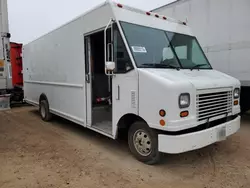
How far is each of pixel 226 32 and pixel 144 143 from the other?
4.35 m

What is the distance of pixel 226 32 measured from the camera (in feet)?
19.8

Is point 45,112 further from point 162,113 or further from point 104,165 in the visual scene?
point 162,113

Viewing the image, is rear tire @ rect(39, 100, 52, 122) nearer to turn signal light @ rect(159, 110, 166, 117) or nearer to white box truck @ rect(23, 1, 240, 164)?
white box truck @ rect(23, 1, 240, 164)

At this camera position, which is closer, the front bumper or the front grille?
the front bumper

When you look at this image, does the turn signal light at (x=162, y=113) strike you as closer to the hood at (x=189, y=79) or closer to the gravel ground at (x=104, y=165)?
the hood at (x=189, y=79)

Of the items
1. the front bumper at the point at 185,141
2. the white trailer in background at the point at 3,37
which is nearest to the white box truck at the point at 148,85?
the front bumper at the point at 185,141

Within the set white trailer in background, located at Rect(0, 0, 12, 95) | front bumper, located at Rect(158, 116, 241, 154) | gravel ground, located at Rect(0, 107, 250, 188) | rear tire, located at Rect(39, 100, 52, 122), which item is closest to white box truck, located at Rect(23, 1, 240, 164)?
front bumper, located at Rect(158, 116, 241, 154)

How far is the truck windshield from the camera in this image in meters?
3.67

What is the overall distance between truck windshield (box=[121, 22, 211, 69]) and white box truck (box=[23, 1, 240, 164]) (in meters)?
0.02

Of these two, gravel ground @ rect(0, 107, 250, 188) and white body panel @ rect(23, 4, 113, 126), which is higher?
white body panel @ rect(23, 4, 113, 126)

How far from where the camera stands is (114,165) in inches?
146

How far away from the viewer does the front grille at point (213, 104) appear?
10.9 feet

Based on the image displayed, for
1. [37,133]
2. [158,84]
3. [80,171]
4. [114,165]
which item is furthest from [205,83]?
[37,133]

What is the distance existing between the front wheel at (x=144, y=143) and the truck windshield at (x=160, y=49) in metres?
1.05
